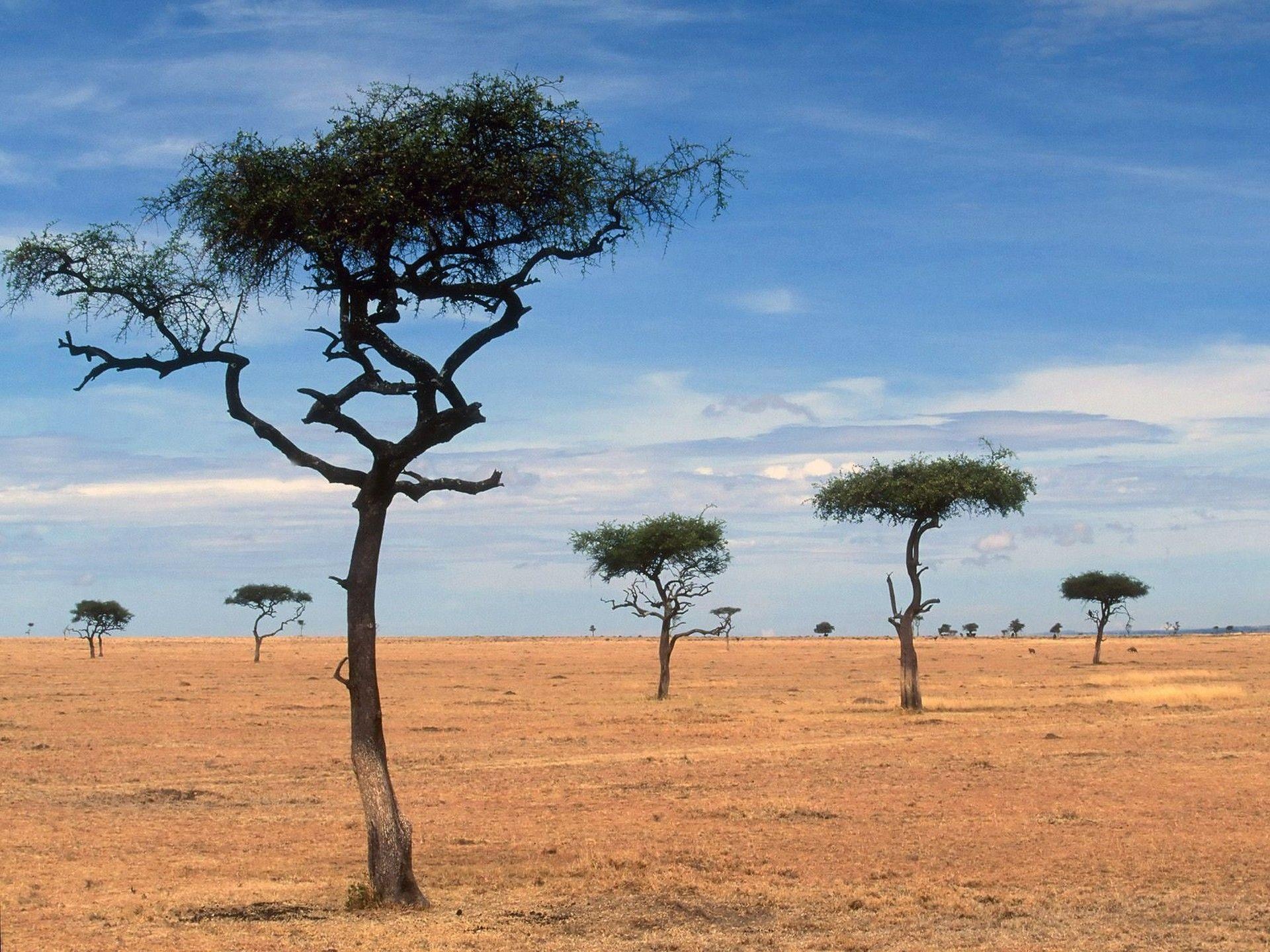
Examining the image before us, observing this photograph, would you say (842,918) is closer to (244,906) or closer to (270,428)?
(244,906)

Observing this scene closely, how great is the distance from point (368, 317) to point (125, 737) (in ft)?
69.6

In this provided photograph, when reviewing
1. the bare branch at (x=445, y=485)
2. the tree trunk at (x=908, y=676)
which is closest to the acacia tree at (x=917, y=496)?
the tree trunk at (x=908, y=676)

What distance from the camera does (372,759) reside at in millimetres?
12430

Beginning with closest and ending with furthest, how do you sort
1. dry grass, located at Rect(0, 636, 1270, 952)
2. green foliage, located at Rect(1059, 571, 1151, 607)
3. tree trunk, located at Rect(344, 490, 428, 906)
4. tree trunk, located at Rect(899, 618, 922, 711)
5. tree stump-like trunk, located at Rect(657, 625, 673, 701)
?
1. dry grass, located at Rect(0, 636, 1270, 952)
2. tree trunk, located at Rect(344, 490, 428, 906)
3. tree trunk, located at Rect(899, 618, 922, 711)
4. tree stump-like trunk, located at Rect(657, 625, 673, 701)
5. green foliage, located at Rect(1059, 571, 1151, 607)

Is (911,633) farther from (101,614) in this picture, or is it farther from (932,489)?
(101,614)

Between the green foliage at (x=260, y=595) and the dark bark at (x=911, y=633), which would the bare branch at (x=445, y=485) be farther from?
the green foliage at (x=260, y=595)

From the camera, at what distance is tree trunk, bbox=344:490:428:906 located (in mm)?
12383

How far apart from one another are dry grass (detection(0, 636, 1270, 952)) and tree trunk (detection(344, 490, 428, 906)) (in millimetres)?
434

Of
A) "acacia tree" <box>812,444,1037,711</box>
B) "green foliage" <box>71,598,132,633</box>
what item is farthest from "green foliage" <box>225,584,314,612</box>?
"acacia tree" <box>812,444,1037,711</box>

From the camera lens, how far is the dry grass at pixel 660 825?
1194cm

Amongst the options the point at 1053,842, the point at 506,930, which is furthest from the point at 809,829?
the point at 506,930

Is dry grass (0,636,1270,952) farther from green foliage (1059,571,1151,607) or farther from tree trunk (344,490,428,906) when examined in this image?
green foliage (1059,571,1151,607)

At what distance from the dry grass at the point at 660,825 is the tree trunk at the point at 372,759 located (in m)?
0.43

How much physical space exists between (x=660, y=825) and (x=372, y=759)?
6.59 meters
